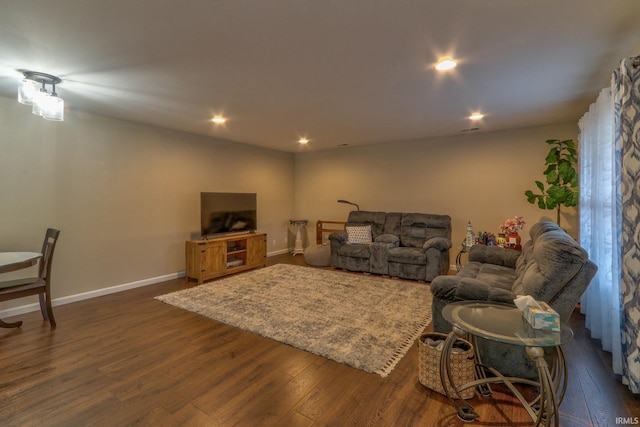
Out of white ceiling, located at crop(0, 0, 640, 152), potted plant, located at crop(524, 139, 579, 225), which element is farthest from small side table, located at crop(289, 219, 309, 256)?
potted plant, located at crop(524, 139, 579, 225)

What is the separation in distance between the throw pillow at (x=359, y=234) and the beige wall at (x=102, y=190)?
246 centimetres

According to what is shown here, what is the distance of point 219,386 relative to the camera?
2113mm

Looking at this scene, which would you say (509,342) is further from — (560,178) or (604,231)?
(560,178)

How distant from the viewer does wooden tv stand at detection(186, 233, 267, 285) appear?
4.62 meters

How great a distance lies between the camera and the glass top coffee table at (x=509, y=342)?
148cm

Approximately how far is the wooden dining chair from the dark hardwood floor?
225 millimetres

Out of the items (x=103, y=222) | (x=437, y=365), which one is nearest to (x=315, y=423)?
(x=437, y=365)

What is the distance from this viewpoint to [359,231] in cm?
558

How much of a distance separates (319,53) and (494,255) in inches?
128

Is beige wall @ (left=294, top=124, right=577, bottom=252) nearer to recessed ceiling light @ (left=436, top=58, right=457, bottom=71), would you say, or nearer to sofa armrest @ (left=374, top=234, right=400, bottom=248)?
sofa armrest @ (left=374, top=234, right=400, bottom=248)

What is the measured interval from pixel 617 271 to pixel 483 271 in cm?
123

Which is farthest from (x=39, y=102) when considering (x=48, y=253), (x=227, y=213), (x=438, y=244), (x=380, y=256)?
(x=438, y=244)

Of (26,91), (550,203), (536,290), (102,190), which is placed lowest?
(536,290)

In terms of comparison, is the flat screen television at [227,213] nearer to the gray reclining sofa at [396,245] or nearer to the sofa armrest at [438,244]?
the gray reclining sofa at [396,245]
